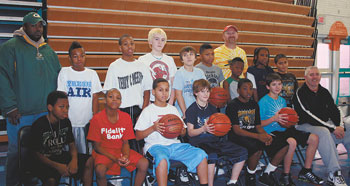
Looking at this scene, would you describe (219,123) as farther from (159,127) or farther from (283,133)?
(283,133)

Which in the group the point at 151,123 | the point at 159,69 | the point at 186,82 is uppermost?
the point at 159,69

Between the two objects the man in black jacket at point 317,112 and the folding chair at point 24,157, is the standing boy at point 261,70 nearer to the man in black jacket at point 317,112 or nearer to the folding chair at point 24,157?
the man in black jacket at point 317,112

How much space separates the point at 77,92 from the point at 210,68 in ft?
5.59

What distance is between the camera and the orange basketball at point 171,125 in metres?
2.76

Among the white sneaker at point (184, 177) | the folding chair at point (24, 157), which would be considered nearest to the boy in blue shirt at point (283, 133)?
the white sneaker at point (184, 177)

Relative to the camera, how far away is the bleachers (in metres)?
5.26

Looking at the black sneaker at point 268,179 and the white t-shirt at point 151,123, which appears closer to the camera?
the white t-shirt at point 151,123

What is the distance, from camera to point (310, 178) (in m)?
3.51

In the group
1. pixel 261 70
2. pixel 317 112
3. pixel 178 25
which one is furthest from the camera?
pixel 178 25

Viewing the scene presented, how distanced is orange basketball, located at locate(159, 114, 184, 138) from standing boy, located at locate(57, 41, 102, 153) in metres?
0.89

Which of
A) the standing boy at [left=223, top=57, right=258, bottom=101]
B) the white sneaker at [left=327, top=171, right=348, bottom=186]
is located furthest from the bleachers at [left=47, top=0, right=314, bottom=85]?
the white sneaker at [left=327, top=171, right=348, bottom=186]

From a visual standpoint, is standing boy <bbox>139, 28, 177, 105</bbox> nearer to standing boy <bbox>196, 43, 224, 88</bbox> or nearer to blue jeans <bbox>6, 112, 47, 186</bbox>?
standing boy <bbox>196, 43, 224, 88</bbox>

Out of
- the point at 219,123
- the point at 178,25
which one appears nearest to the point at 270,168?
the point at 219,123

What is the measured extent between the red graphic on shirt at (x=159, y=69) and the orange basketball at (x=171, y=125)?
3.10 feet
